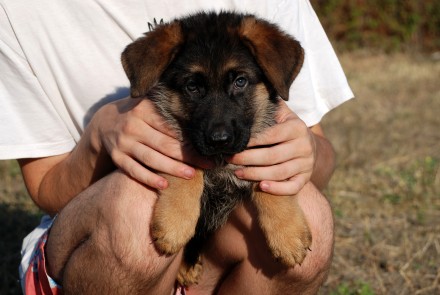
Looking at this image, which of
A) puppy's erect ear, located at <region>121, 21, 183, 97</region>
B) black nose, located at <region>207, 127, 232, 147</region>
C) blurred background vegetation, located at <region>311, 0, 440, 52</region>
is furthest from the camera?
blurred background vegetation, located at <region>311, 0, 440, 52</region>

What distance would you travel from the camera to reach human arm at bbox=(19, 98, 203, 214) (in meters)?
3.23

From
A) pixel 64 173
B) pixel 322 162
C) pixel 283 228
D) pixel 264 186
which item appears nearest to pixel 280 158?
pixel 264 186

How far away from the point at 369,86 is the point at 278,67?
26.9 ft

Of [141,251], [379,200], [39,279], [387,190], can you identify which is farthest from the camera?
[387,190]

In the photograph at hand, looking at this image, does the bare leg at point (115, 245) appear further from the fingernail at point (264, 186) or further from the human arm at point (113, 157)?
the fingernail at point (264, 186)

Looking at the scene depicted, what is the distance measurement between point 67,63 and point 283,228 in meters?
1.44

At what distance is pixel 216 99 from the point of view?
3.26m

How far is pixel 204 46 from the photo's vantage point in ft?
10.9

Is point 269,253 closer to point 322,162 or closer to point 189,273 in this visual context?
point 189,273

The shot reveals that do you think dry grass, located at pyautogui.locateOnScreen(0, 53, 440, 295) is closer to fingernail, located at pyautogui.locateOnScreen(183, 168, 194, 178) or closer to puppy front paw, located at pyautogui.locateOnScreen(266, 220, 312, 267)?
puppy front paw, located at pyautogui.locateOnScreen(266, 220, 312, 267)

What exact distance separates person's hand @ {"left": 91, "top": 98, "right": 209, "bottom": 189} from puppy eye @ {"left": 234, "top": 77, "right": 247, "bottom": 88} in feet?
1.21

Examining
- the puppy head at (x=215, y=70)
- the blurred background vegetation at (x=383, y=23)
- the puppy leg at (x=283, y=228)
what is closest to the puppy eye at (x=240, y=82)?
the puppy head at (x=215, y=70)

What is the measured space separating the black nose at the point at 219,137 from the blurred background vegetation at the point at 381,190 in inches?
75.6

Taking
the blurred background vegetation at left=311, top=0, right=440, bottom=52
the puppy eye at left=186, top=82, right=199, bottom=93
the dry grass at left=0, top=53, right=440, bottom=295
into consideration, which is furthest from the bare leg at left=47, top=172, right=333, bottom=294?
the blurred background vegetation at left=311, top=0, right=440, bottom=52
